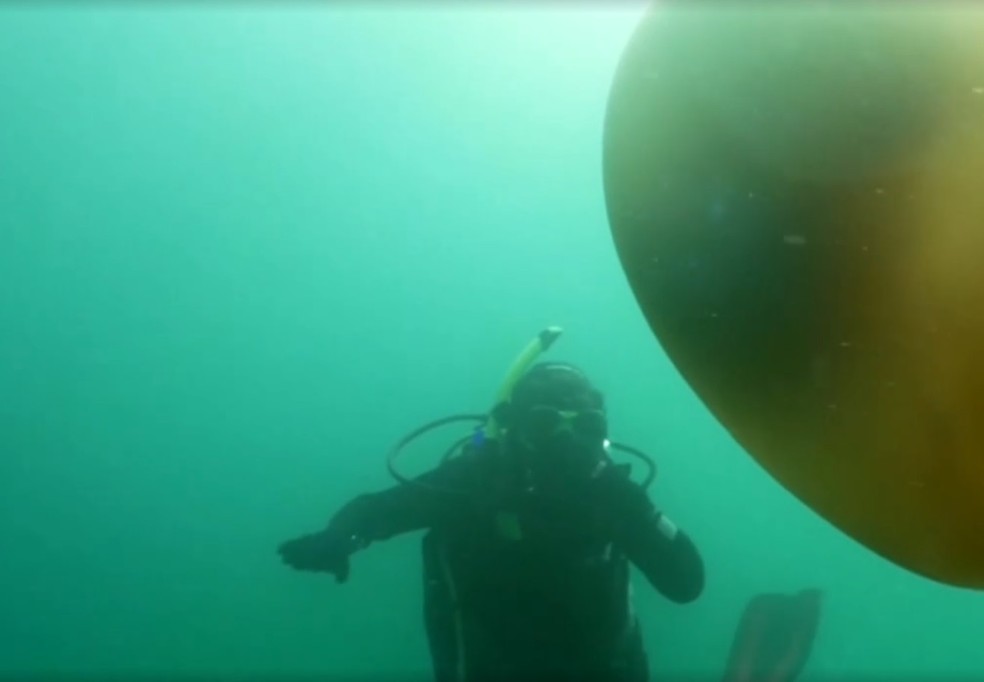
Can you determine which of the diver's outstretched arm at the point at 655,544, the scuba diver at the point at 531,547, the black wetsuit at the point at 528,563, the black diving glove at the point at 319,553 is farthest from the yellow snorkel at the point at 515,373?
the black diving glove at the point at 319,553

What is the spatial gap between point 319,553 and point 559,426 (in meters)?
0.94

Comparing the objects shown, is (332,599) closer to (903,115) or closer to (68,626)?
(68,626)

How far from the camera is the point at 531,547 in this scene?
333cm

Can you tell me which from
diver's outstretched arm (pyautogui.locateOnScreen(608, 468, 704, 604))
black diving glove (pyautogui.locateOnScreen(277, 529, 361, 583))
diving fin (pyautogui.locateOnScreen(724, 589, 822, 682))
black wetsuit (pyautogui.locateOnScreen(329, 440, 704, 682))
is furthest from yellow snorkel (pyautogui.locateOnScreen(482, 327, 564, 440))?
diving fin (pyautogui.locateOnScreen(724, 589, 822, 682))

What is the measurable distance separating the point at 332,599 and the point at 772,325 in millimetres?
29763

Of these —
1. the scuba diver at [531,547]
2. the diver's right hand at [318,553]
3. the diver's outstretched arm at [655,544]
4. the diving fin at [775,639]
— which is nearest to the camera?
the diver's right hand at [318,553]

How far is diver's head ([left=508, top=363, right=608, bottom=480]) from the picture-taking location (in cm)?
346

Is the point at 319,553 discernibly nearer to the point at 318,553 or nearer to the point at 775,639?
the point at 318,553

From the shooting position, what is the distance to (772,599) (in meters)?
4.16

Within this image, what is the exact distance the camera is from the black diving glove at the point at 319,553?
124 inches

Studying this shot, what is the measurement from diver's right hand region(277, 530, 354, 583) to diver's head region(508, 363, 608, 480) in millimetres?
737

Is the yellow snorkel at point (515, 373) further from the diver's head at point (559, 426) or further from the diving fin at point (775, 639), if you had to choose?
the diving fin at point (775, 639)

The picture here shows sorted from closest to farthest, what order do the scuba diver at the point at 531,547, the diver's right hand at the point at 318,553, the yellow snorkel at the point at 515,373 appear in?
1. the diver's right hand at the point at 318,553
2. the scuba diver at the point at 531,547
3. the yellow snorkel at the point at 515,373

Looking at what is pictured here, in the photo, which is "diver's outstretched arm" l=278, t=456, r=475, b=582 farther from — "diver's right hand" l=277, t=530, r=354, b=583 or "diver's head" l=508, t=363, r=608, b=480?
"diver's head" l=508, t=363, r=608, b=480
